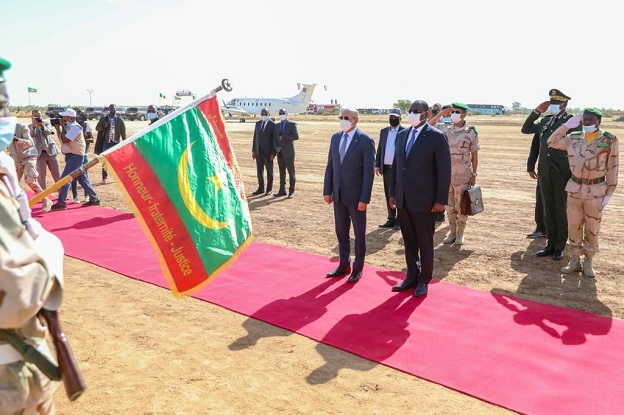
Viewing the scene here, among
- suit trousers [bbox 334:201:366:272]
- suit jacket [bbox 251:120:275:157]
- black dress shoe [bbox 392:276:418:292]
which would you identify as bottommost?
black dress shoe [bbox 392:276:418:292]

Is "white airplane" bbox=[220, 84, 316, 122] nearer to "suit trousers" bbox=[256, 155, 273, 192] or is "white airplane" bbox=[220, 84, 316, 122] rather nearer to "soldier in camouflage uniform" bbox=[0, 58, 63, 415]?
"suit trousers" bbox=[256, 155, 273, 192]

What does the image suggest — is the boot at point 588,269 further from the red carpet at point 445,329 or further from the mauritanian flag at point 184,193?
the mauritanian flag at point 184,193

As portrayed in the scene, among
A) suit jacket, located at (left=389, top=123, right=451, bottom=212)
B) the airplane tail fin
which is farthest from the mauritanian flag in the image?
the airplane tail fin

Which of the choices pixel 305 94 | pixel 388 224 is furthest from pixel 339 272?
pixel 305 94

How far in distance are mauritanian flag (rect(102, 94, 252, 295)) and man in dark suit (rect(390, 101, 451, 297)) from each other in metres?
2.71

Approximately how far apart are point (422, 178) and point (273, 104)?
55466 mm

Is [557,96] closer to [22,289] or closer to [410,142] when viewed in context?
[410,142]

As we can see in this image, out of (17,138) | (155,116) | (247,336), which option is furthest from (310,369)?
(155,116)

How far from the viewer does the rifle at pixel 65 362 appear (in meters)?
1.92

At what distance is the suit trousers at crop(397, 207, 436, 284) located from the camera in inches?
227

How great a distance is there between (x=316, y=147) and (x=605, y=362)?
71.0ft

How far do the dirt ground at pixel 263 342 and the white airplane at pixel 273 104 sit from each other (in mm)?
50923

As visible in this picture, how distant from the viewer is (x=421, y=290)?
19.0ft

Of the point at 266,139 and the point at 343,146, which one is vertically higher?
the point at 343,146
